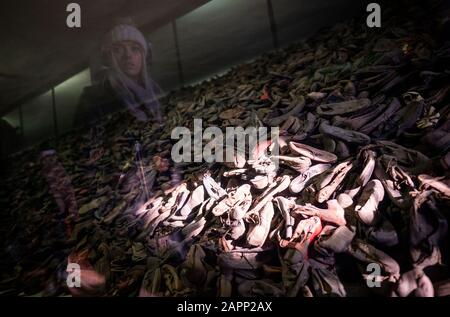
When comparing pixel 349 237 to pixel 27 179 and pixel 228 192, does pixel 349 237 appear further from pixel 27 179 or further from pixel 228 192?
pixel 27 179

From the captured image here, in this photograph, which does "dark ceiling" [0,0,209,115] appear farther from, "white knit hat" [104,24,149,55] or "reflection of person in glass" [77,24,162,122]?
"reflection of person in glass" [77,24,162,122]

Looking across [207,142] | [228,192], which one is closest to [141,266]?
[228,192]

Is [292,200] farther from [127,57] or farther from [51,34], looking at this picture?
[51,34]

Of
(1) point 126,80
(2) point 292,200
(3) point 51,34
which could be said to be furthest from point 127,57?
(2) point 292,200

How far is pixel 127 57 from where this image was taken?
11.1 feet

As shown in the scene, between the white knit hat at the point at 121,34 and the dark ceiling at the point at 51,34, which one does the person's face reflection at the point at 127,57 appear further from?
the dark ceiling at the point at 51,34

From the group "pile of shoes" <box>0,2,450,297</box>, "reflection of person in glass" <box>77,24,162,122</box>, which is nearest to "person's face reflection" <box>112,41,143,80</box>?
"reflection of person in glass" <box>77,24,162,122</box>

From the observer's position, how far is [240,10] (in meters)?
3.47

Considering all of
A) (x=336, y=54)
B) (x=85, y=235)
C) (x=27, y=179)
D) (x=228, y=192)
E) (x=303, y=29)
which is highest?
(x=303, y=29)

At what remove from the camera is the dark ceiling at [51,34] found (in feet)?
9.46

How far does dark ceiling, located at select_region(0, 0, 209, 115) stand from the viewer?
2.88m

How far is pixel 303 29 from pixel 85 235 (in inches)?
126

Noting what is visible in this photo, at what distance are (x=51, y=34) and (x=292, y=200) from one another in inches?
135

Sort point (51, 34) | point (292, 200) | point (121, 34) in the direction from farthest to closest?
point (121, 34) → point (51, 34) → point (292, 200)
